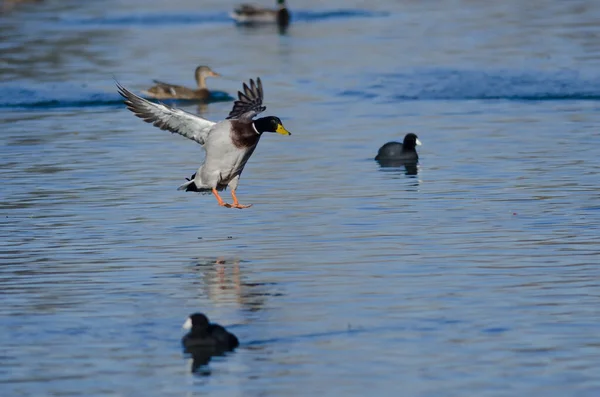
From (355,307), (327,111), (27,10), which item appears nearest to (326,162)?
(327,111)

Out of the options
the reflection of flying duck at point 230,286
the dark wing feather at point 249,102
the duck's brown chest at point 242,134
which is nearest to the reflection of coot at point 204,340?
the reflection of flying duck at point 230,286

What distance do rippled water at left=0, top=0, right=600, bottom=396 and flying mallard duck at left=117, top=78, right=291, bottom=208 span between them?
63 centimetres

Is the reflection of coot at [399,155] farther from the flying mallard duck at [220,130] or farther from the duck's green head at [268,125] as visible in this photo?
the duck's green head at [268,125]

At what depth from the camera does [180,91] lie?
30906 mm

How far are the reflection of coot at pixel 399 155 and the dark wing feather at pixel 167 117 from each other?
4.98m

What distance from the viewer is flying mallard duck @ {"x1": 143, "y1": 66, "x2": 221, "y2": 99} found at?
97.5 feet

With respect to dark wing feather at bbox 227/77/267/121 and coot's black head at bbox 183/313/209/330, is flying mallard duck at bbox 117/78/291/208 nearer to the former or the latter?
dark wing feather at bbox 227/77/267/121

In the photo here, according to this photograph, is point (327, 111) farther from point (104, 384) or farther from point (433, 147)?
point (104, 384)

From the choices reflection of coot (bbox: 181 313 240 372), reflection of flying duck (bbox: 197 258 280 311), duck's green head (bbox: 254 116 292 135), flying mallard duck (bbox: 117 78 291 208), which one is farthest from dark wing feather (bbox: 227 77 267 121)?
reflection of coot (bbox: 181 313 240 372)

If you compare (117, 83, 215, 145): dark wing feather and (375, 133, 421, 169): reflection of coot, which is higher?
(117, 83, 215, 145): dark wing feather

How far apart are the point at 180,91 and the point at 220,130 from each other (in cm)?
1461

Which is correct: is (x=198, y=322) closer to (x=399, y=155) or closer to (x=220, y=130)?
(x=220, y=130)

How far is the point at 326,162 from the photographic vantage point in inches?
848

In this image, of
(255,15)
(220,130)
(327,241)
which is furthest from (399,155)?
(255,15)
